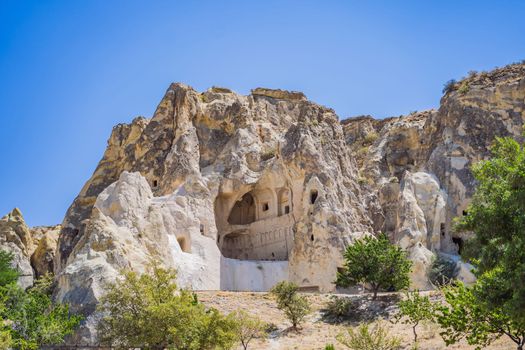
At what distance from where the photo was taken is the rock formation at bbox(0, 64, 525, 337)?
150 ft

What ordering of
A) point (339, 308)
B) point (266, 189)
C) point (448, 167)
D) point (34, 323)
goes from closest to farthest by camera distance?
point (34, 323) < point (339, 308) < point (448, 167) < point (266, 189)

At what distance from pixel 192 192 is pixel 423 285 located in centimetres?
1743

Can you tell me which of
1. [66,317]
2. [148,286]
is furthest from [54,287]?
[148,286]

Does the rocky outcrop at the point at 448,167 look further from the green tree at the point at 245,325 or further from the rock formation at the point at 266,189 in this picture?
the green tree at the point at 245,325

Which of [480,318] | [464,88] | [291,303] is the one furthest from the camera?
[464,88]

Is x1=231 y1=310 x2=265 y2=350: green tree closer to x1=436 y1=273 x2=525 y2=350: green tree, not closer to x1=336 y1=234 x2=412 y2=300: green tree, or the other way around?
x1=436 y1=273 x2=525 y2=350: green tree

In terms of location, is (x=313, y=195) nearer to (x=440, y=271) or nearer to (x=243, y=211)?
(x=243, y=211)

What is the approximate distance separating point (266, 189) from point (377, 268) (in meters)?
17.8

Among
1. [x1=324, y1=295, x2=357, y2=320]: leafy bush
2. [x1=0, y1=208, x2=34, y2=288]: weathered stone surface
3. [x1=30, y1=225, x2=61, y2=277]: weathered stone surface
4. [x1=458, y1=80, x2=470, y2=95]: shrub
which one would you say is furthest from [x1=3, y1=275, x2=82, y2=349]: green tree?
[x1=458, y1=80, x2=470, y2=95]: shrub

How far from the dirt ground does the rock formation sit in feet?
16.0

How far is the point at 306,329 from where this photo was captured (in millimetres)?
35312

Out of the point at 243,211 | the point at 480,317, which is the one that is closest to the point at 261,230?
the point at 243,211

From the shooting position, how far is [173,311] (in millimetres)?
25672

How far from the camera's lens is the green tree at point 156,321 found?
2573 cm
